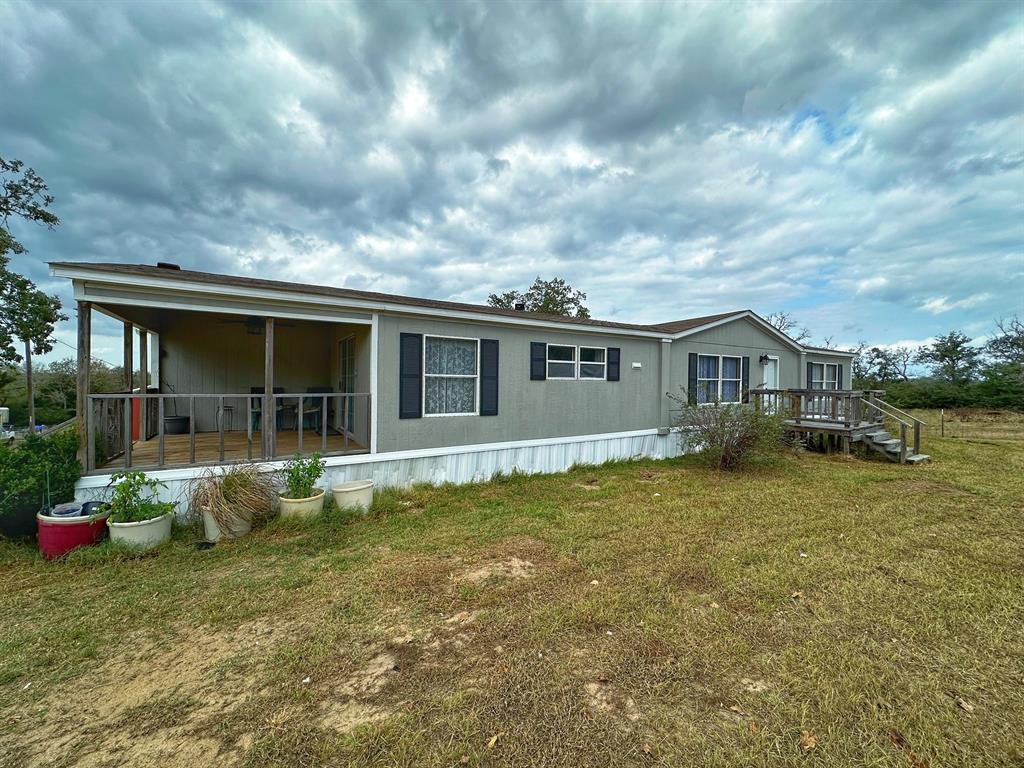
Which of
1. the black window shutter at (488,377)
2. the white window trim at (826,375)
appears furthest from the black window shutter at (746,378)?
the black window shutter at (488,377)

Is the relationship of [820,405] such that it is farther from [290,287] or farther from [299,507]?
[290,287]

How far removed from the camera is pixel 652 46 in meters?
8.04

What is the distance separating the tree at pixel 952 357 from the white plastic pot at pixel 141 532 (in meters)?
37.5

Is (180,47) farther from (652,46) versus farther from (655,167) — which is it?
(655,167)

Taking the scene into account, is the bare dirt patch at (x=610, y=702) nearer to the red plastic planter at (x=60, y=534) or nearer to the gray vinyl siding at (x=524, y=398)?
the gray vinyl siding at (x=524, y=398)

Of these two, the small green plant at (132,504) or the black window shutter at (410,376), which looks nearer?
the small green plant at (132,504)

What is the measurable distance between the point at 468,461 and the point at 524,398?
1.65 meters

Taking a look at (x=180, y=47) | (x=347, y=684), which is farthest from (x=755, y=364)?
(x=180, y=47)

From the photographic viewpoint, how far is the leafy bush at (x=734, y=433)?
832 centimetres

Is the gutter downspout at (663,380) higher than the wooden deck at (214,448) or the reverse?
higher

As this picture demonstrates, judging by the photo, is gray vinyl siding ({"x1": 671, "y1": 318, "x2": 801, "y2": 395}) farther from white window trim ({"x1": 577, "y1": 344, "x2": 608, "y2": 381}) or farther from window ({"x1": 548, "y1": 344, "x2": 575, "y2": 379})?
window ({"x1": 548, "y1": 344, "x2": 575, "y2": 379})

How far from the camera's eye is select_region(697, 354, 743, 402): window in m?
10.9

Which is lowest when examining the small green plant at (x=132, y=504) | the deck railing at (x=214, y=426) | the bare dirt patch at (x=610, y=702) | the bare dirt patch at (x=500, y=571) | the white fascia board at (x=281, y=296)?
the bare dirt patch at (x=500, y=571)

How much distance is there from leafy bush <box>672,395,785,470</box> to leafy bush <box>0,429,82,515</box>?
10.1m
